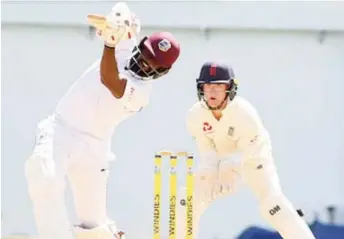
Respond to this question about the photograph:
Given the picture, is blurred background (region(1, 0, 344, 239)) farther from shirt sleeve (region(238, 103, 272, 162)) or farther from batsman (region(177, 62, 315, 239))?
shirt sleeve (region(238, 103, 272, 162))

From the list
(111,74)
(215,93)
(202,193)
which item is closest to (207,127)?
(215,93)

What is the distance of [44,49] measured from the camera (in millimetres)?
7801

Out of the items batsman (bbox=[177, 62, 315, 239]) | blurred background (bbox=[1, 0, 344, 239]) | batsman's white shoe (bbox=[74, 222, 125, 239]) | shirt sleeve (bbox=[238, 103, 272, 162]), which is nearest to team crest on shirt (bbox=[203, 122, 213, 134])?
batsman (bbox=[177, 62, 315, 239])

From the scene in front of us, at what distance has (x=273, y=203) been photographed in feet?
17.8

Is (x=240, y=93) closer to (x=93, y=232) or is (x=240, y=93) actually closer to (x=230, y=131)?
(x=230, y=131)

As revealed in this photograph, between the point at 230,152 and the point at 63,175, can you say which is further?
the point at 230,152

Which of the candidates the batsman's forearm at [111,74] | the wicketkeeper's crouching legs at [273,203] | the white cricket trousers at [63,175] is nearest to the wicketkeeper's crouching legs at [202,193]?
the wicketkeeper's crouching legs at [273,203]

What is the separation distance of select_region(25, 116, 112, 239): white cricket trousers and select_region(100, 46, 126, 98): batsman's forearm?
0.25m

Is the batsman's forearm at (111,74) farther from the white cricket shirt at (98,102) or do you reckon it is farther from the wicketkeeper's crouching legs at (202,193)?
the wicketkeeper's crouching legs at (202,193)

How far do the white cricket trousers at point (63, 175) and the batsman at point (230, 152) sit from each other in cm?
80

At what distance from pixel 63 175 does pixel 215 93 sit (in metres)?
1.08

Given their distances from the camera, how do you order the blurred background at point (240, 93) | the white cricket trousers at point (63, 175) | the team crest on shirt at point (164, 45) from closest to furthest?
the white cricket trousers at point (63, 175)
the team crest on shirt at point (164, 45)
the blurred background at point (240, 93)

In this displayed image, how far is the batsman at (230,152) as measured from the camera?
540 cm

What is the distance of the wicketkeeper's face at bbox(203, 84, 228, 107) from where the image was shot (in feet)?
17.6
